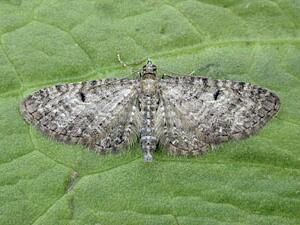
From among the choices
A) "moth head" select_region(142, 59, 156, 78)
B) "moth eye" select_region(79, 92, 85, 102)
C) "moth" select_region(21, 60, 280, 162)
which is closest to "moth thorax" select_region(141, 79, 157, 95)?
"moth" select_region(21, 60, 280, 162)

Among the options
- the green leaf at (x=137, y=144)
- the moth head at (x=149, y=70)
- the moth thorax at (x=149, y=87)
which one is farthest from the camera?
the moth thorax at (x=149, y=87)

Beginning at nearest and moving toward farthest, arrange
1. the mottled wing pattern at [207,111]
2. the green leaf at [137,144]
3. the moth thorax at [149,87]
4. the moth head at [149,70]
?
the green leaf at [137,144]
the mottled wing pattern at [207,111]
the moth head at [149,70]
the moth thorax at [149,87]

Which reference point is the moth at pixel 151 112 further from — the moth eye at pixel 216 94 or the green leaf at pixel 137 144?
the green leaf at pixel 137 144

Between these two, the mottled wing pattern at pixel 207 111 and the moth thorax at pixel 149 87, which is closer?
the mottled wing pattern at pixel 207 111

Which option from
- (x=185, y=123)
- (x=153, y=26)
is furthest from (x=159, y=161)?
(x=153, y=26)

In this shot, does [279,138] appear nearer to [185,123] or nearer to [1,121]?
[185,123]

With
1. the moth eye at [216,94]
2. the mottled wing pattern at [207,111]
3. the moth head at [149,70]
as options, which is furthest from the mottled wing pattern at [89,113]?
the moth eye at [216,94]

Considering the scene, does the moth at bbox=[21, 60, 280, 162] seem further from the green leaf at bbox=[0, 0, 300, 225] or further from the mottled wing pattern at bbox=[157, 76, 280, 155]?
the green leaf at bbox=[0, 0, 300, 225]

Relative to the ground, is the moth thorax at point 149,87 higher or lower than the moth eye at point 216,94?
higher
